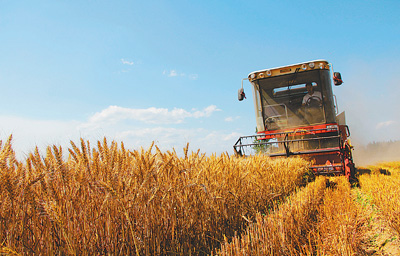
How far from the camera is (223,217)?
2.58m

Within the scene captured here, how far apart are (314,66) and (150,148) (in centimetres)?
645

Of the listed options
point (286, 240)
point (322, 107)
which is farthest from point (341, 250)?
point (322, 107)

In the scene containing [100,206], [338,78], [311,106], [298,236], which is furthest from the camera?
[311,106]

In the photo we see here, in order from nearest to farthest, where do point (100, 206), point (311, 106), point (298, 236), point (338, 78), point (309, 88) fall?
point (100, 206)
point (298, 236)
point (338, 78)
point (311, 106)
point (309, 88)

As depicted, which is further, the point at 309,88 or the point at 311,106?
the point at 309,88

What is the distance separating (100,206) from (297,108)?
7120 millimetres

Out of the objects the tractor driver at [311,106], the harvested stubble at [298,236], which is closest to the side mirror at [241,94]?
the tractor driver at [311,106]

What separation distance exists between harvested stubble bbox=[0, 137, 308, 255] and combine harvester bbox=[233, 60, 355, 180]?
4.76 metres

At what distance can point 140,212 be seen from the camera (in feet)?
5.49

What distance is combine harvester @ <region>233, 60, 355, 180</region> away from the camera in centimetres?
708

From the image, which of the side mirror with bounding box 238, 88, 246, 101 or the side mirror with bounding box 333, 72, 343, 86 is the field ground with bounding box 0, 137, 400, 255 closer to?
the side mirror with bounding box 333, 72, 343, 86

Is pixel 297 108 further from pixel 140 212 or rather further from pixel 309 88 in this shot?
pixel 140 212

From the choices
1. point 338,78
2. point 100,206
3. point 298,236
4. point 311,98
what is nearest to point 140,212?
point 100,206

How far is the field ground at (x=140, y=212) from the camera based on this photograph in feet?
4.43
